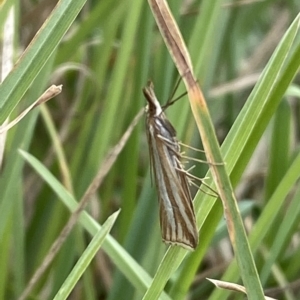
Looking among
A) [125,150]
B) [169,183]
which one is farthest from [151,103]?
[125,150]

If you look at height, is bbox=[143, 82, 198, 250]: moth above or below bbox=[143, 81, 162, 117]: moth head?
below

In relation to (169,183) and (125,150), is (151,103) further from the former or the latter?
(125,150)

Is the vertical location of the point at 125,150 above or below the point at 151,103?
below

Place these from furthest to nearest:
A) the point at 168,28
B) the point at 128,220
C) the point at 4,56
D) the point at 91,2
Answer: the point at 91,2 < the point at 128,220 < the point at 4,56 < the point at 168,28

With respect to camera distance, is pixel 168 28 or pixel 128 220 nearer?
pixel 168 28

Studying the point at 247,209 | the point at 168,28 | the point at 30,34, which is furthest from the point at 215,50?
the point at 168,28

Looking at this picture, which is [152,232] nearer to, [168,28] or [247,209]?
[247,209]
